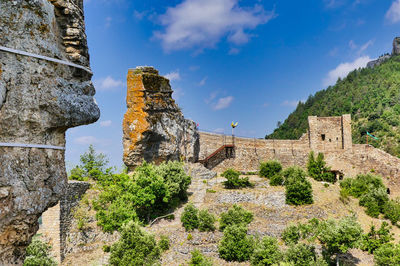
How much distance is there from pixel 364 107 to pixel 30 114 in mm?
60326

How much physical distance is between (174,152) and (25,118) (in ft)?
67.2

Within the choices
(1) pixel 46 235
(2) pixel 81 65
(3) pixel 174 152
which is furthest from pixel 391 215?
(2) pixel 81 65

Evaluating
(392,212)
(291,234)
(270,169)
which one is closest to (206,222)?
(291,234)

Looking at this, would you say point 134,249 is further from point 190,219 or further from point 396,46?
point 396,46

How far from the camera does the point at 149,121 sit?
20.9 m

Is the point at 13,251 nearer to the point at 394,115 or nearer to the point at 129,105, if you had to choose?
the point at 129,105

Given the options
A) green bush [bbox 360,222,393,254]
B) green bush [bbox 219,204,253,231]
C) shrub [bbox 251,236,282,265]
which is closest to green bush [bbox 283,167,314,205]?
green bush [bbox 360,222,393,254]

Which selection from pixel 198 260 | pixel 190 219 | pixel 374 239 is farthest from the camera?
pixel 374 239

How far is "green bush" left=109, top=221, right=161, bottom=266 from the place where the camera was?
1259cm

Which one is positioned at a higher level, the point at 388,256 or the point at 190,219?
the point at 190,219

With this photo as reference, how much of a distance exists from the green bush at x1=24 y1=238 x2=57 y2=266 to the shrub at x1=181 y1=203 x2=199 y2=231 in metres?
6.23

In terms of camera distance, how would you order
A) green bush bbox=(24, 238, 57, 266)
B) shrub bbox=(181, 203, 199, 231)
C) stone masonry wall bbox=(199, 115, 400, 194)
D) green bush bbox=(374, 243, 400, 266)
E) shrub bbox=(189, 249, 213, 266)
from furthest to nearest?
stone masonry wall bbox=(199, 115, 400, 194), shrub bbox=(181, 203, 199, 231), green bush bbox=(374, 243, 400, 266), green bush bbox=(24, 238, 57, 266), shrub bbox=(189, 249, 213, 266)

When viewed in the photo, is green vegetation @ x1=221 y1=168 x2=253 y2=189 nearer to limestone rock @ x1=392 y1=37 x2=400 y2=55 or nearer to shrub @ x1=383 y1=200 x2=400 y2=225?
shrub @ x1=383 y1=200 x2=400 y2=225

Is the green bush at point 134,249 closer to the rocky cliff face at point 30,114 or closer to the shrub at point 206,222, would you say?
the shrub at point 206,222
